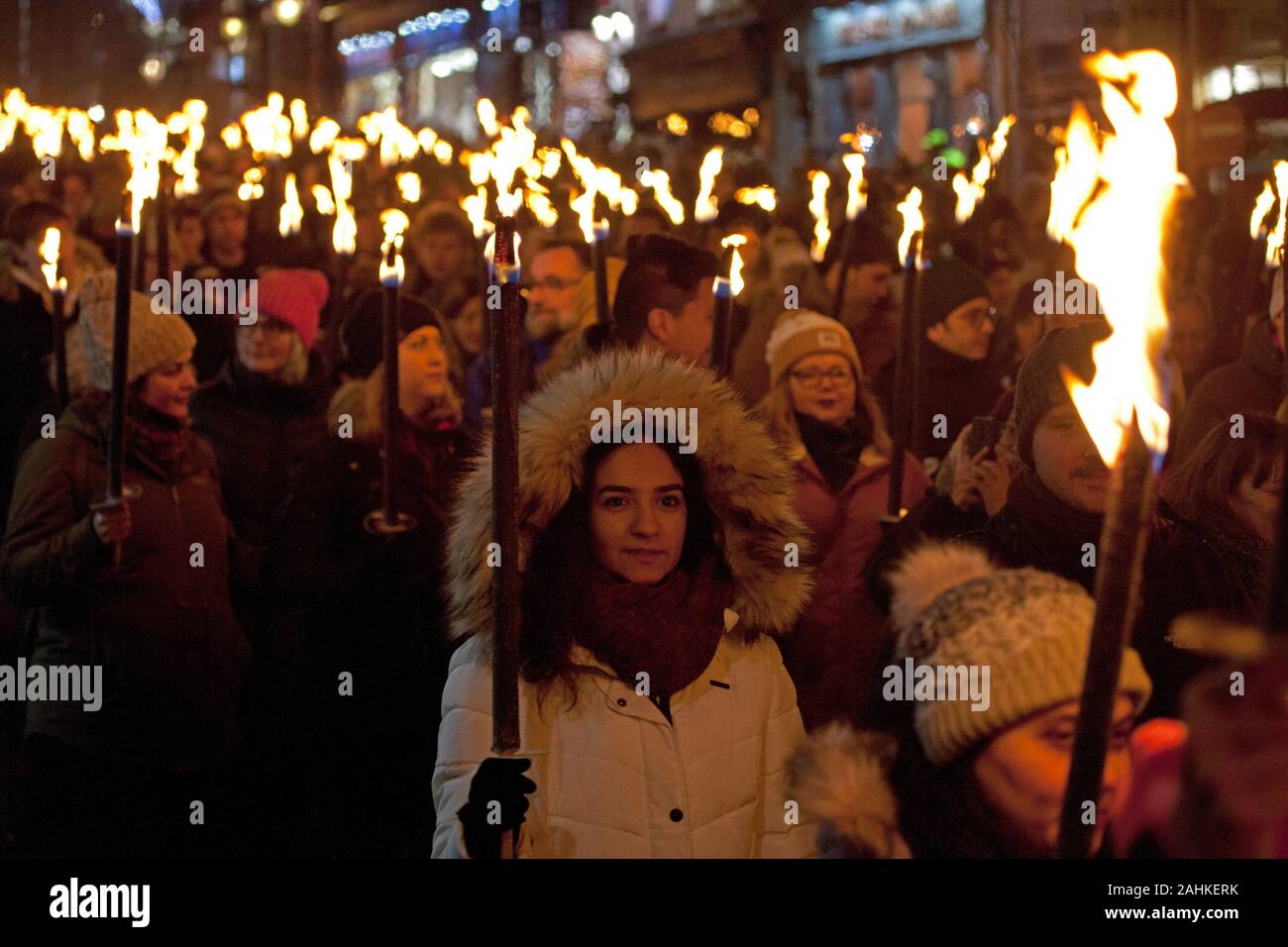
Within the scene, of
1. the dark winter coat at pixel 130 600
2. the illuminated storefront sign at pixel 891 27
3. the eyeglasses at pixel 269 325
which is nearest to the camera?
the dark winter coat at pixel 130 600

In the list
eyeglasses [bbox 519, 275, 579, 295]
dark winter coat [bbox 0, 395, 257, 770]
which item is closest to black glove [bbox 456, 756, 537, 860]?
dark winter coat [bbox 0, 395, 257, 770]

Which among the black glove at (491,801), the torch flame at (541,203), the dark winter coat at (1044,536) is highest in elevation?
the torch flame at (541,203)

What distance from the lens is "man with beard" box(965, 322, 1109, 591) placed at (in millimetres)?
3215

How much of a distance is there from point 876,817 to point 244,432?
3.67m

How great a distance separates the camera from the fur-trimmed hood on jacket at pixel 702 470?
9.84ft

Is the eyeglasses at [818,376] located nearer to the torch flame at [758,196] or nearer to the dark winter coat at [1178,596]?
the dark winter coat at [1178,596]

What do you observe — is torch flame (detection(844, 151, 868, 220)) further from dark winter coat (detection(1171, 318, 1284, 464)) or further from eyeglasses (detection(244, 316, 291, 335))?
eyeglasses (detection(244, 316, 291, 335))

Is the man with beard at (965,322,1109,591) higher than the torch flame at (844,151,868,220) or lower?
lower

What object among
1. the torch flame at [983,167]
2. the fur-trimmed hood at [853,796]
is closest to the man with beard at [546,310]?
the torch flame at [983,167]

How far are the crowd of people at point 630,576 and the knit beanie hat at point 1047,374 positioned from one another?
1 cm

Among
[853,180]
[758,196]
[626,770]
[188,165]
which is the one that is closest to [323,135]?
[188,165]

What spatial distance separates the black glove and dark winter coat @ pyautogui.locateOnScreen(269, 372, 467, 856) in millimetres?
Answer: 1681
